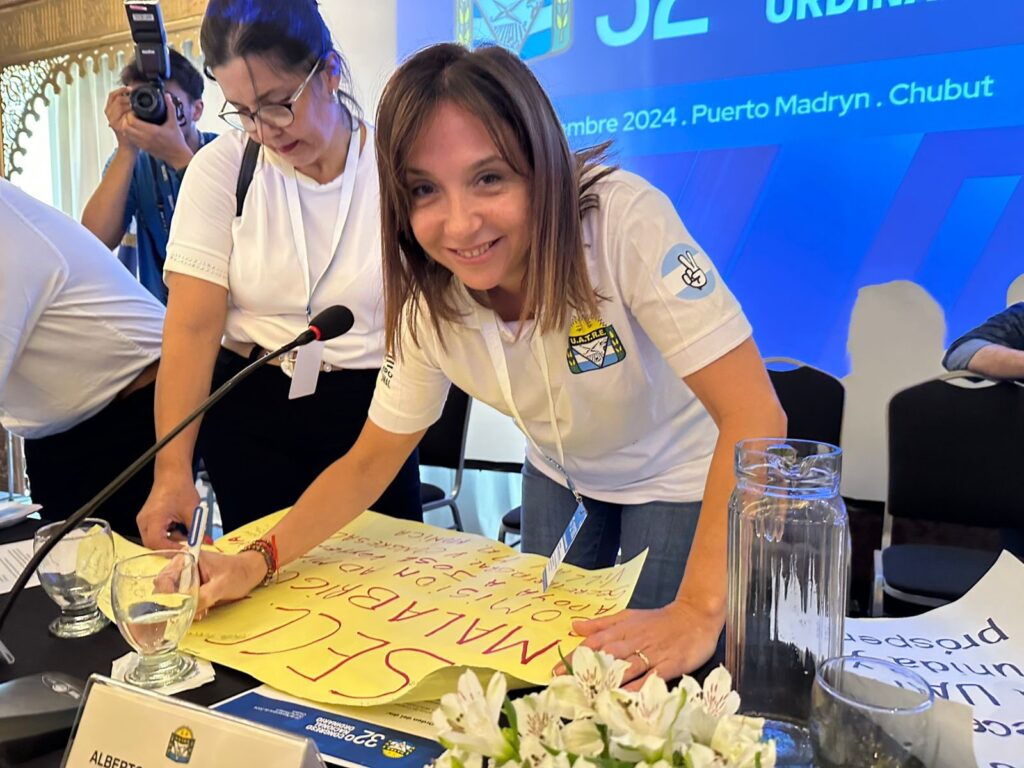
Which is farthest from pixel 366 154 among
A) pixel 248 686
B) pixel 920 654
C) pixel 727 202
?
pixel 727 202

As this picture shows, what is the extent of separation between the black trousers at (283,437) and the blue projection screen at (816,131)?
1.08m

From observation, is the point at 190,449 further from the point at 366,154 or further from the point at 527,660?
the point at 527,660

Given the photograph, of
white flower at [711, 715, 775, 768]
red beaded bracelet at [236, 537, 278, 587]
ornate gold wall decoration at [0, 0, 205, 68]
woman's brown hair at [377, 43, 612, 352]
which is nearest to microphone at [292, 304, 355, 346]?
woman's brown hair at [377, 43, 612, 352]

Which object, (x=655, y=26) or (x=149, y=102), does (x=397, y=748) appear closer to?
(x=149, y=102)

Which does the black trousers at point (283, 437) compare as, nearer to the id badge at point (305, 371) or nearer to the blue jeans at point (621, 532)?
the id badge at point (305, 371)

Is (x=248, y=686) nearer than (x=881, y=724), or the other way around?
(x=881, y=724)

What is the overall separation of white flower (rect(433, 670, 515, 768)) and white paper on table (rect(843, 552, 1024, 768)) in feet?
1.35

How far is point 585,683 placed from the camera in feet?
1.33

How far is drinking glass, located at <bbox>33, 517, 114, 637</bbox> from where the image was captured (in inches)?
36.2

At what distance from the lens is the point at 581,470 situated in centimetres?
122

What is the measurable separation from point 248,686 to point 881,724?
55cm

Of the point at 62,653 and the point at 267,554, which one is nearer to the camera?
the point at 62,653

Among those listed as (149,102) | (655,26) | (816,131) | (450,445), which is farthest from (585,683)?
(655,26)

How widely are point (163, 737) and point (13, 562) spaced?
742mm
